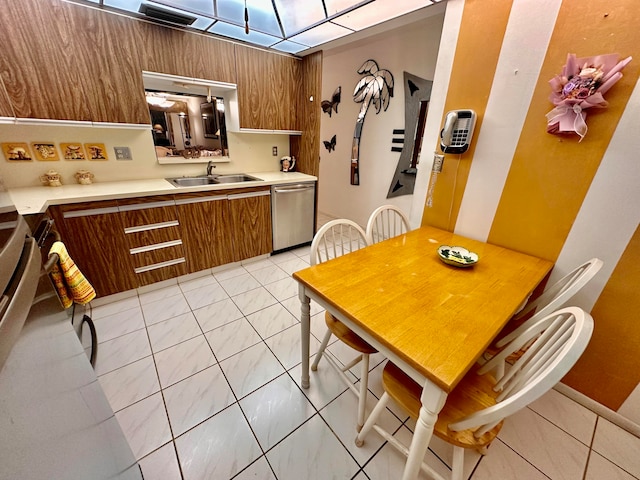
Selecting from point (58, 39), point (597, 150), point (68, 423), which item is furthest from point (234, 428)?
point (58, 39)

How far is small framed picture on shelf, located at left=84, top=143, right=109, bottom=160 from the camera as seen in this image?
6.91 ft

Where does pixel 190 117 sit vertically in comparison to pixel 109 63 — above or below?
below

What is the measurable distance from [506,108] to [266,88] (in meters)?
2.19

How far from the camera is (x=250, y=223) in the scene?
2.66 m

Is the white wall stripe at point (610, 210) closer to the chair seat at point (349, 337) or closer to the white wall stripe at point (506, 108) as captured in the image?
the white wall stripe at point (506, 108)

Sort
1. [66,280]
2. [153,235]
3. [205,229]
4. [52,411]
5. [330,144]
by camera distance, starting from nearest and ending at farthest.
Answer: [52,411]
[66,280]
[153,235]
[205,229]
[330,144]

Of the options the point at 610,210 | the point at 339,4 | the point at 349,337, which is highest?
the point at 339,4

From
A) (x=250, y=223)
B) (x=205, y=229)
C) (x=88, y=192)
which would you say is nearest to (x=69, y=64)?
(x=88, y=192)

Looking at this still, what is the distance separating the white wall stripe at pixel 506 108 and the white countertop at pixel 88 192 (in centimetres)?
190

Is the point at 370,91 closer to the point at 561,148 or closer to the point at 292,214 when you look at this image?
the point at 292,214

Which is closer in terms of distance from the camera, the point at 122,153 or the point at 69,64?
the point at 69,64

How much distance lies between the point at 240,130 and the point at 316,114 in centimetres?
84

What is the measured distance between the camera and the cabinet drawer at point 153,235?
2.02m

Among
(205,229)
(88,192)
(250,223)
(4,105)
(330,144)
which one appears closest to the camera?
(4,105)
